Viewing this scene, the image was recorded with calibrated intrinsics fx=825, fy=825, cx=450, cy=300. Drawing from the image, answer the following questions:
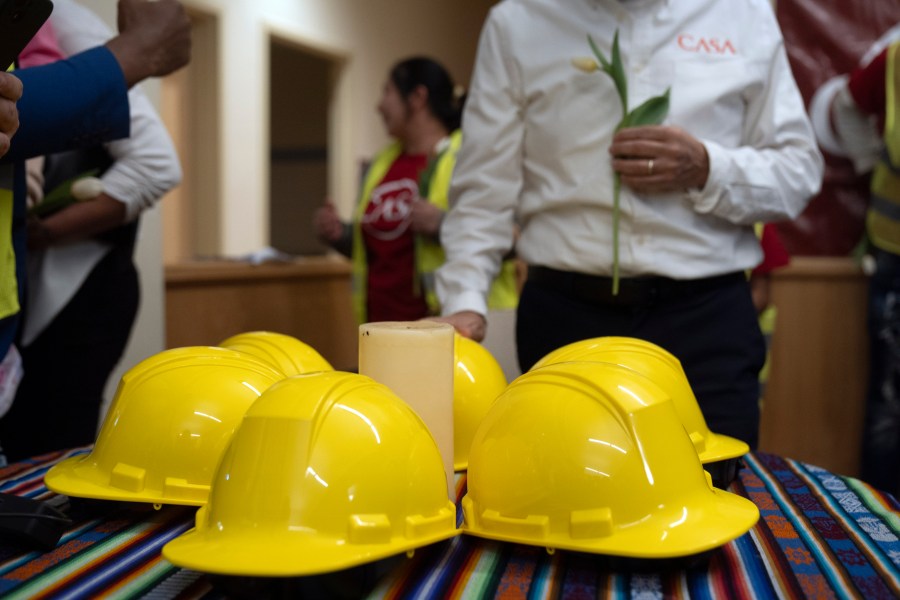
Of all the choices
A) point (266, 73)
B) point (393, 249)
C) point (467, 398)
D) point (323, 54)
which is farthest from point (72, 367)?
point (323, 54)

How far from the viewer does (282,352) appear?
3.70 feet

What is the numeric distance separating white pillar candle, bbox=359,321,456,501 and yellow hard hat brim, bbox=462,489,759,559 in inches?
5.9

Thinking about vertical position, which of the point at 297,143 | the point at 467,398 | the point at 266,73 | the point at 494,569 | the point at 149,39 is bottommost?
the point at 494,569

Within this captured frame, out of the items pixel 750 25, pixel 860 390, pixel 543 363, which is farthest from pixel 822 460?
pixel 543 363

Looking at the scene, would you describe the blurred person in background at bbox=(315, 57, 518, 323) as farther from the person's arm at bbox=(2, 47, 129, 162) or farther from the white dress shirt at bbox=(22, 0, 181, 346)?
the person's arm at bbox=(2, 47, 129, 162)

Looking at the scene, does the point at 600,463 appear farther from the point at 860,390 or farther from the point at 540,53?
the point at 860,390

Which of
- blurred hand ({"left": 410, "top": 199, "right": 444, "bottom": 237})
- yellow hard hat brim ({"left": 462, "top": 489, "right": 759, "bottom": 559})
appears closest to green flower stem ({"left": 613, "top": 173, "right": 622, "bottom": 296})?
yellow hard hat brim ({"left": 462, "top": 489, "right": 759, "bottom": 559})

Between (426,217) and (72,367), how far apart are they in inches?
53.4

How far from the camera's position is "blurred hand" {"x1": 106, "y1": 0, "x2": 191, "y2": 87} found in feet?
4.31

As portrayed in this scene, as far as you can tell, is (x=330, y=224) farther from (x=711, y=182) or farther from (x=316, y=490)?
(x=316, y=490)

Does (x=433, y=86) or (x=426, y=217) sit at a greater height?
(x=433, y=86)

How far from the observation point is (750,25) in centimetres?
154

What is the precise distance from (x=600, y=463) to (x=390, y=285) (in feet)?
7.43

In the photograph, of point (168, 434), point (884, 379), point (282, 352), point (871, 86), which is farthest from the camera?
point (884, 379)
